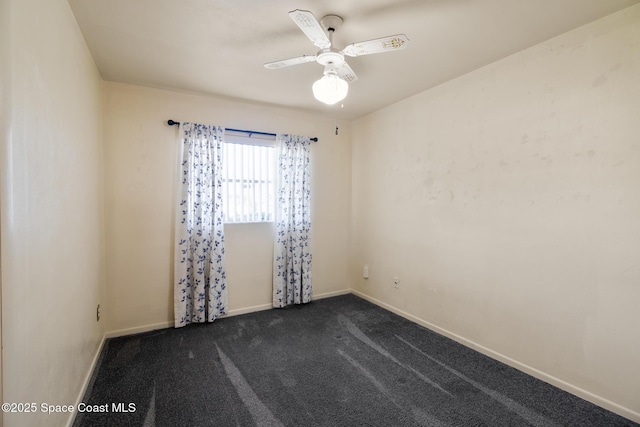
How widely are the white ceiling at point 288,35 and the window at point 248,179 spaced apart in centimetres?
72

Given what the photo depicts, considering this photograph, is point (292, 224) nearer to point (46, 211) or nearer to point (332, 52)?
point (332, 52)

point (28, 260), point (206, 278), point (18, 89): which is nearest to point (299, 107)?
point (206, 278)

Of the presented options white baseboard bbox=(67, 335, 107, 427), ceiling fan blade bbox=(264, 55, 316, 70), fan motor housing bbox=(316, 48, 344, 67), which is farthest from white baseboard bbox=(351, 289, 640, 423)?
white baseboard bbox=(67, 335, 107, 427)

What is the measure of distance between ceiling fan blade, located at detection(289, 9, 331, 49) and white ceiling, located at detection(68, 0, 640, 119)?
0.74 ft

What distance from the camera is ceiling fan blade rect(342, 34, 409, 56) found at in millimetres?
1626

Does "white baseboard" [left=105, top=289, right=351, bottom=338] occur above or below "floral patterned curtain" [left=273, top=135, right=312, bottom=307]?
below

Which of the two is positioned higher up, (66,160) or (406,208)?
(66,160)

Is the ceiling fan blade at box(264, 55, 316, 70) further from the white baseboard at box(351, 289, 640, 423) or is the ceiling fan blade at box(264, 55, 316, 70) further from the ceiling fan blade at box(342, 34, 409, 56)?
the white baseboard at box(351, 289, 640, 423)

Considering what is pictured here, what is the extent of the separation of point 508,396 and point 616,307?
903mm

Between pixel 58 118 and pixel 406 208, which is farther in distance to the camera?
pixel 406 208

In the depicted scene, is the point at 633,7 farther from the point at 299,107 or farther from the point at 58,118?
the point at 58,118

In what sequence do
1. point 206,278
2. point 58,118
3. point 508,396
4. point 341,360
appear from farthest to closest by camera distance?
point 206,278 → point 341,360 → point 508,396 → point 58,118

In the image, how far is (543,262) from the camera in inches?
85.9

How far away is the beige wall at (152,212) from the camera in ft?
9.39
